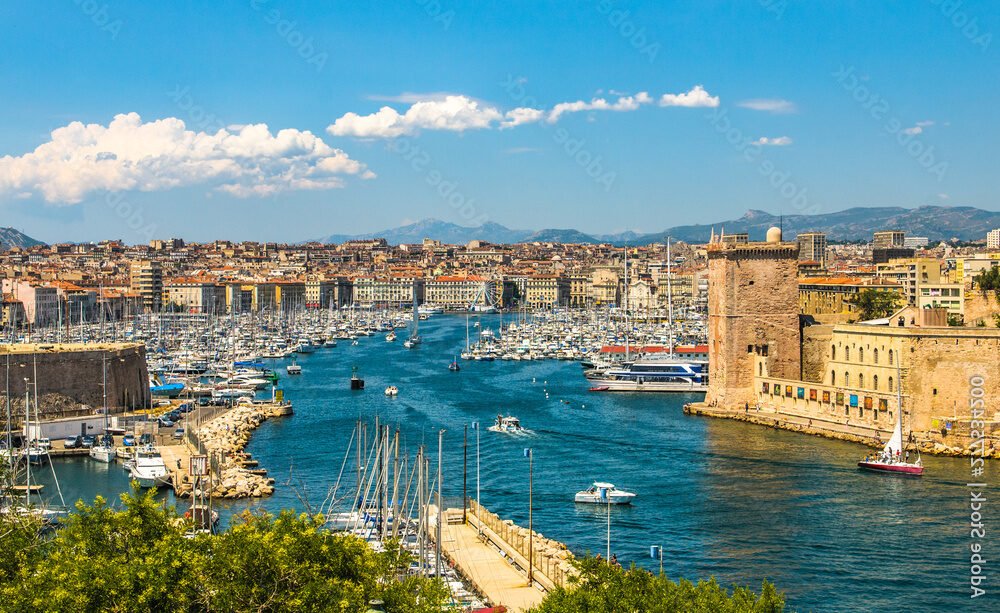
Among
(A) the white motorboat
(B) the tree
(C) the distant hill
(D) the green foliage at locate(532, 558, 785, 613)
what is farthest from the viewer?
(C) the distant hill

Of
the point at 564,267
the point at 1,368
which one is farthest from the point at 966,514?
the point at 564,267

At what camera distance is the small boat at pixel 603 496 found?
18406 mm

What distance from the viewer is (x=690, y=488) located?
19750 mm

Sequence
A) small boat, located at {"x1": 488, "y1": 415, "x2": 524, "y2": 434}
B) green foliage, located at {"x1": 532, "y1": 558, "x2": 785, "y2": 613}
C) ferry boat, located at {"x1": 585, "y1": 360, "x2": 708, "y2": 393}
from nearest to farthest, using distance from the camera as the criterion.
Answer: green foliage, located at {"x1": 532, "y1": 558, "x2": 785, "y2": 613}, small boat, located at {"x1": 488, "y1": 415, "x2": 524, "y2": 434}, ferry boat, located at {"x1": 585, "y1": 360, "x2": 708, "y2": 393}

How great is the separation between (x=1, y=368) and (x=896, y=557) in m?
19.7

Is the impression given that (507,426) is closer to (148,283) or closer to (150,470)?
(150,470)

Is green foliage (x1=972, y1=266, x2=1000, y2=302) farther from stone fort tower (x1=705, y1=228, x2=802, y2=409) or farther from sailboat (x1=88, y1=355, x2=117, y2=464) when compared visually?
sailboat (x1=88, y1=355, x2=117, y2=464)

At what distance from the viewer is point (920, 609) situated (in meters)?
13.3

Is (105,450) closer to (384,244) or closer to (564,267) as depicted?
(564,267)

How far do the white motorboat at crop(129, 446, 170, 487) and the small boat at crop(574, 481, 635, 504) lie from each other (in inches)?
293

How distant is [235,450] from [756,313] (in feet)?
42.8

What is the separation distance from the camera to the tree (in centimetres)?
3888

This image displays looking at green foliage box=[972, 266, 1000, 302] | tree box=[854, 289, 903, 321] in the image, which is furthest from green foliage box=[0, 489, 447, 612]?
tree box=[854, 289, 903, 321]

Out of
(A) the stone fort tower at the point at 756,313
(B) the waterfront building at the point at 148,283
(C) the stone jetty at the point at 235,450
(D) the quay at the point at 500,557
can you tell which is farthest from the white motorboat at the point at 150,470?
(B) the waterfront building at the point at 148,283
